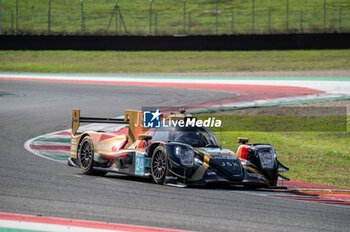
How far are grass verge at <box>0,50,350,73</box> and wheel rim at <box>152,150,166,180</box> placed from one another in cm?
2506

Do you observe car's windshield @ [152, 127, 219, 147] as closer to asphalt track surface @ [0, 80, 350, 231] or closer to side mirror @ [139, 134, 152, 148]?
side mirror @ [139, 134, 152, 148]

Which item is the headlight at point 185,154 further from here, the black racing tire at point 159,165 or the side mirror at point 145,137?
the side mirror at point 145,137

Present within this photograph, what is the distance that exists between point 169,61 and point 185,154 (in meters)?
28.5

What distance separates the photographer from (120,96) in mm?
23406

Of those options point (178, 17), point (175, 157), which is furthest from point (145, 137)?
point (178, 17)

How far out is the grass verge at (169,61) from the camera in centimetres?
3491

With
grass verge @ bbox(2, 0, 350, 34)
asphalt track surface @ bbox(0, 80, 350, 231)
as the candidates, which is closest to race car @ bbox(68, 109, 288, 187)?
asphalt track surface @ bbox(0, 80, 350, 231)

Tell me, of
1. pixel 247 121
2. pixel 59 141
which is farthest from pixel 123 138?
pixel 247 121

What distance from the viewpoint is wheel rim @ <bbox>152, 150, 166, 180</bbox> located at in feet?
31.1

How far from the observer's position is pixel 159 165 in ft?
31.4

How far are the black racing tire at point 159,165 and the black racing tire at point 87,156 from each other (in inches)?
65.1

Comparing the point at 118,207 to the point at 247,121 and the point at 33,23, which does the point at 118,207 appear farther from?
the point at 33,23

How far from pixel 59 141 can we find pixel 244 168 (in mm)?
6515

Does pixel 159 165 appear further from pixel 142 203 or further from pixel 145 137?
pixel 142 203
